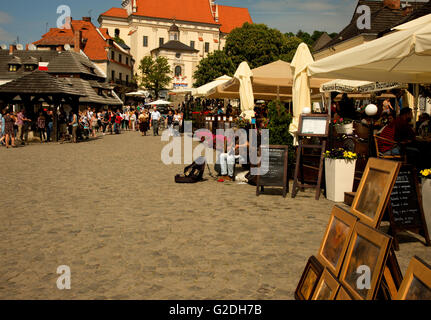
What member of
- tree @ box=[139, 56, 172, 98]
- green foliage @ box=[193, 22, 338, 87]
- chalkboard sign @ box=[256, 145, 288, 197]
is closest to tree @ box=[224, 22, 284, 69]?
green foliage @ box=[193, 22, 338, 87]

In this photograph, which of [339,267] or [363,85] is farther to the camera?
[363,85]

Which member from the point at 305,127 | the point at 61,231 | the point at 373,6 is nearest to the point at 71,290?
the point at 61,231

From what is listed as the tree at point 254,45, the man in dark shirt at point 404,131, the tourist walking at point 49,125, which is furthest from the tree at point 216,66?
the man in dark shirt at point 404,131

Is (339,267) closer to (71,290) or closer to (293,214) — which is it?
(71,290)

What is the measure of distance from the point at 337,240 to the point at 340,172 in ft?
17.4

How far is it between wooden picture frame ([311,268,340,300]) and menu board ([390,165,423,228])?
2.59 m

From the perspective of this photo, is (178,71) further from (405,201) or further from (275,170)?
(405,201)

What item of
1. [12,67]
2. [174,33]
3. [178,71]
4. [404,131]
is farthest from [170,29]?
[404,131]

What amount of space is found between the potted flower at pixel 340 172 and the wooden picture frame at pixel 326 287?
5.40 m

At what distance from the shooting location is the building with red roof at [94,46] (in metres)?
74.2

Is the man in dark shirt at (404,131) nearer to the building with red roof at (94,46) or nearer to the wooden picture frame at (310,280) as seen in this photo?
the wooden picture frame at (310,280)

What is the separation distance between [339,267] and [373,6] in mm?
46089

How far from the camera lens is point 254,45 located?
60875 mm

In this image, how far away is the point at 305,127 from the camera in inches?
373
